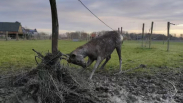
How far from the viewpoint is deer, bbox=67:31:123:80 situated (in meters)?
4.97

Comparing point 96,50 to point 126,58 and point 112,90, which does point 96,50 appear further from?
point 126,58

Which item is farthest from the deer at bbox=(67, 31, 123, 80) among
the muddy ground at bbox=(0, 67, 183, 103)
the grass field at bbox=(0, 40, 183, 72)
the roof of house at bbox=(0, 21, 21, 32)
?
the roof of house at bbox=(0, 21, 21, 32)

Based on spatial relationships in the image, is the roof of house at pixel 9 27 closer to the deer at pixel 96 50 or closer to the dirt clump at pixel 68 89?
the deer at pixel 96 50

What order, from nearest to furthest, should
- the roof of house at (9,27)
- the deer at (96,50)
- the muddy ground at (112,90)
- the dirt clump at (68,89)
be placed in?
the dirt clump at (68,89) < the muddy ground at (112,90) < the deer at (96,50) < the roof of house at (9,27)

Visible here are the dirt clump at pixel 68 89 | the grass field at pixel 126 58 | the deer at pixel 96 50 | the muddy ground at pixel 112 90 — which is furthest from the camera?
the grass field at pixel 126 58

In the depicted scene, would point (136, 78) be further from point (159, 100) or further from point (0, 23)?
point (0, 23)

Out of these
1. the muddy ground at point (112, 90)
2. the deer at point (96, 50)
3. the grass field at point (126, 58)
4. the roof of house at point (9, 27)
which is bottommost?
the muddy ground at point (112, 90)

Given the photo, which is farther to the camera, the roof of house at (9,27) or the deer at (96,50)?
the roof of house at (9,27)

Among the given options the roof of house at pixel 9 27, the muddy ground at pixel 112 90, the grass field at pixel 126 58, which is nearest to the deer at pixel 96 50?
the muddy ground at pixel 112 90

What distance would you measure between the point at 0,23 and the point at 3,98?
53.4 meters

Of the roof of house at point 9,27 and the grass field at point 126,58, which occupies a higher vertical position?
the roof of house at point 9,27

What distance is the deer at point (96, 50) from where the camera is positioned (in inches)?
196

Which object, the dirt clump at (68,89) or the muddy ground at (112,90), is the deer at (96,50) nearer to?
the muddy ground at (112,90)

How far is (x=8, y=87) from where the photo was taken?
14.4 feet
